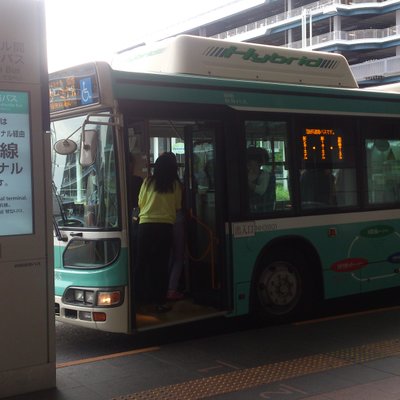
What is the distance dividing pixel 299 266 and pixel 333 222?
67 cm

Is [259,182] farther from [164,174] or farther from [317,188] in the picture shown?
[164,174]

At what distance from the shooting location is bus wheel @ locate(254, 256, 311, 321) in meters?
6.81

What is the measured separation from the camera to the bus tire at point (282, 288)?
22.3 ft

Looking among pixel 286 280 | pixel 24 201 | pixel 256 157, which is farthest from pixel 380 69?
pixel 24 201

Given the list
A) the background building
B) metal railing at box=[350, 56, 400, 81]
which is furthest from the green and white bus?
metal railing at box=[350, 56, 400, 81]

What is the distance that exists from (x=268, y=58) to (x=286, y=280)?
2689mm

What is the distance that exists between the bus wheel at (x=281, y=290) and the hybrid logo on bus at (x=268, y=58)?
2.39 metres

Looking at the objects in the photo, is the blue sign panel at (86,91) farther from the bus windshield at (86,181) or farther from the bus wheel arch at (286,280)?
the bus wheel arch at (286,280)

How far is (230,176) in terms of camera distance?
640cm

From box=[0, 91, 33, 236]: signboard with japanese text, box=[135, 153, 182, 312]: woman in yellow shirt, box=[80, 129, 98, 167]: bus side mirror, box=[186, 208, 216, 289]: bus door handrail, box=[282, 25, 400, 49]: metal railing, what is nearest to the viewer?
box=[0, 91, 33, 236]: signboard with japanese text

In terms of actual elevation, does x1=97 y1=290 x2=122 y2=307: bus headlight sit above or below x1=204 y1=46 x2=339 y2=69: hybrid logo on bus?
below

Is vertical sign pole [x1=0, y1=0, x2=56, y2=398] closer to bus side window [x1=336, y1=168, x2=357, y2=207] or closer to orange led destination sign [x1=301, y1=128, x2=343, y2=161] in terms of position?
orange led destination sign [x1=301, y1=128, x2=343, y2=161]

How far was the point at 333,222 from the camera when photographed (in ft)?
23.4

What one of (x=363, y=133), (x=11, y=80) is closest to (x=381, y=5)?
(x=363, y=133)
